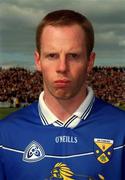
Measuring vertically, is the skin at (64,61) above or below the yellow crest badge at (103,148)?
above

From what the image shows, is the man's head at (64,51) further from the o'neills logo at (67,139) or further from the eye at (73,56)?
the o'neills logo at (67,139)

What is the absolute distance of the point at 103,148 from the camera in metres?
2.92

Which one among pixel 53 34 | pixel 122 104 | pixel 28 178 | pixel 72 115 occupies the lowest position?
pixel 122 104

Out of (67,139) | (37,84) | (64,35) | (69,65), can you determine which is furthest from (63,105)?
(37,84)

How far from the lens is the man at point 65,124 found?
9.04 feet

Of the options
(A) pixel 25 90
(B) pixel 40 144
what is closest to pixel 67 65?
(B) pixel 40 144

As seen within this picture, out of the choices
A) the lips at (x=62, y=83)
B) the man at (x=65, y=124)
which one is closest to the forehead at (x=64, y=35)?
the man at (x=65, y=124)

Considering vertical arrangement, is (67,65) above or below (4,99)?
above

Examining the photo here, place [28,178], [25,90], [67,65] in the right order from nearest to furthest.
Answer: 1. [67,65]
2. [28,178]
3. [25,90]

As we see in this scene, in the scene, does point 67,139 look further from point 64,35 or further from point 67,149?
point 64,35

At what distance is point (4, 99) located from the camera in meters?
44.8

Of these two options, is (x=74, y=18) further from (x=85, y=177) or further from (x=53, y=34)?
(x=85, y=177)

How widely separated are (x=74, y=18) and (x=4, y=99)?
42.4 m

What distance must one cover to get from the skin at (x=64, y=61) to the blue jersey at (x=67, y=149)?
26 cm
